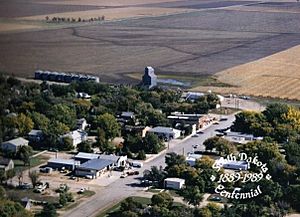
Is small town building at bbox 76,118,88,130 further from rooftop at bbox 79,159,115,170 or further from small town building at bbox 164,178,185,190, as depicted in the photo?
small town building at bbox 164,178,185,190

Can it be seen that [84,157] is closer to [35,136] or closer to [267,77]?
[35,136]

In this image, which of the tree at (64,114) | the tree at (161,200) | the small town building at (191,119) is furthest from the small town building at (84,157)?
the small town building at (191,119)

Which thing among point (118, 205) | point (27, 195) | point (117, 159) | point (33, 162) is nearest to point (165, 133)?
point (117, 159)

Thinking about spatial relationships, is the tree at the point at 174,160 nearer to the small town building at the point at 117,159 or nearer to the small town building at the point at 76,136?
the small town building at the point at 117,159

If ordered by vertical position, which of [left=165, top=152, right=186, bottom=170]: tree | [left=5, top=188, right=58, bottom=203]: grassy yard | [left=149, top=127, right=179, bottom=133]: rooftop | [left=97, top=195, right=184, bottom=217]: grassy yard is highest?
[left=149, top=127, right=179, bottom=133]: rooftop

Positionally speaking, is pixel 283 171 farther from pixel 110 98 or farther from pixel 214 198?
pixel 110 98

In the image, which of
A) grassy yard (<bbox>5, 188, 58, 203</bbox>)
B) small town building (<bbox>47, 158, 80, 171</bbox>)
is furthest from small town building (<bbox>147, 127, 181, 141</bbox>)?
grassy yard (<bbox>5, 188, 58, 203</bbox>)
